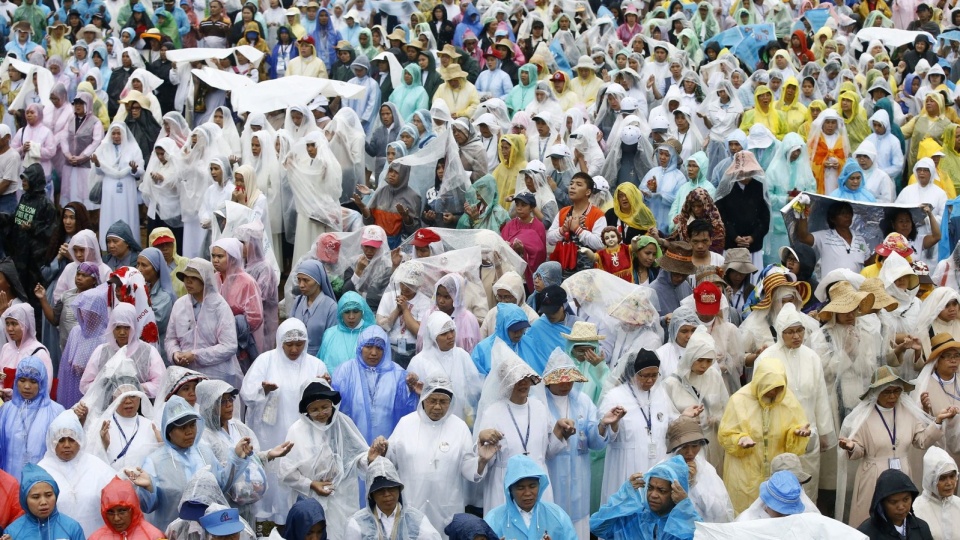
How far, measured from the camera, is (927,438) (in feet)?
33.3

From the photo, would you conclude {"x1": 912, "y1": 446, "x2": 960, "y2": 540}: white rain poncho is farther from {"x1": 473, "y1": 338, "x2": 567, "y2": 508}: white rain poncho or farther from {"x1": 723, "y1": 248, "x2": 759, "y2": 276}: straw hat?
{"x1": 723, "y1": 248, "x2": 759, "y2": 276}: straw hat

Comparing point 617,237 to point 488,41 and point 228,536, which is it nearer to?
point 228,536

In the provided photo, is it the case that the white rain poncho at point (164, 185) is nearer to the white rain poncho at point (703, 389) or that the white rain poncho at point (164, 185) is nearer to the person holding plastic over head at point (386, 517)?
the white rain poncho at point (703, 389)

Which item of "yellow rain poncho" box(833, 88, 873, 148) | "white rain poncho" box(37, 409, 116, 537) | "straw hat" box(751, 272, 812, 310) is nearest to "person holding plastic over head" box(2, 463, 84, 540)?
"white rain poncho" box(37, 409, 116, 537)

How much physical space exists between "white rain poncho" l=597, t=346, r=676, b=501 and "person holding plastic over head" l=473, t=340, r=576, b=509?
45 centimetres

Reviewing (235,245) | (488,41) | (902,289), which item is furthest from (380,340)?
(488,41)

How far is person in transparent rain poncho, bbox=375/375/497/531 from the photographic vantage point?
9.57 metres

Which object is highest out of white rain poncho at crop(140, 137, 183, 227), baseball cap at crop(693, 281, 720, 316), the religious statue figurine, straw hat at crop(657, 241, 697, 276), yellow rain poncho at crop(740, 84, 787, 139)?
baseball cap at crop(693, 281, 720, 316)

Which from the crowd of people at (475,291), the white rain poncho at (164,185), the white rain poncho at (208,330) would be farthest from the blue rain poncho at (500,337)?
the white rain poncho at (164,185)

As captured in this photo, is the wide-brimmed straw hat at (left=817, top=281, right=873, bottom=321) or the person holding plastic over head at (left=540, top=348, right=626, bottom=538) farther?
the wide-brimmed straw hat at (left=817, top=281, right=873, bottom=321)

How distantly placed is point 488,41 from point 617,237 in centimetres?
827

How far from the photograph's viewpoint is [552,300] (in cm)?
1109

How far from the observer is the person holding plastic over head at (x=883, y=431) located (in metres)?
10.2

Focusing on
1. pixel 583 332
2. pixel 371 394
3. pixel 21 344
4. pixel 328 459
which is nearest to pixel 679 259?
pixel 583 332
